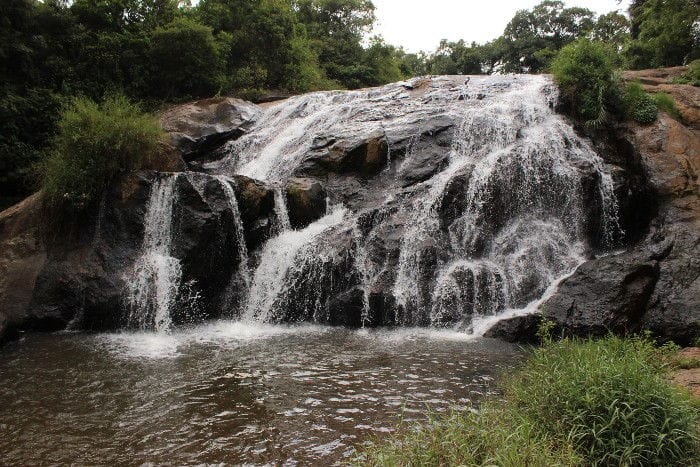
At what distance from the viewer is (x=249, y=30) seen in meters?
20.6

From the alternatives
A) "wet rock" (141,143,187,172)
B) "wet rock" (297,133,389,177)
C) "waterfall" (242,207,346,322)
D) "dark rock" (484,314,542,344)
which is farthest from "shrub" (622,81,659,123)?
"wet rock" (141,143,187,172)

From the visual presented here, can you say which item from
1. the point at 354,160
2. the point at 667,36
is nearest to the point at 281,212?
the point at 354,160

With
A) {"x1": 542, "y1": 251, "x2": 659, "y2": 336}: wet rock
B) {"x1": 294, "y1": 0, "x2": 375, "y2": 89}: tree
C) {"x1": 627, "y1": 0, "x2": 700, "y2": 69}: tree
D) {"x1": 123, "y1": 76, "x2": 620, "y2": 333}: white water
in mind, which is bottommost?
{"x1": 542, "y1": 251, "x2": 659, "y2": 336}: wet rock

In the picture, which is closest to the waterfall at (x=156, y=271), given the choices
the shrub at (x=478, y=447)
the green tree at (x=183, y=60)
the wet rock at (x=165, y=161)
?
the wet rock at (x=165, y=161)

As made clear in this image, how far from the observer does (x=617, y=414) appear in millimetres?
3805

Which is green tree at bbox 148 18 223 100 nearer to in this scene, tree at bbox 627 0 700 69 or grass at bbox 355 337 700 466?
tree at bbox 627 0 700 69

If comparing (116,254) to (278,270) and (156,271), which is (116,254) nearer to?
(156,271)

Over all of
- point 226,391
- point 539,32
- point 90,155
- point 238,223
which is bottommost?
point 226,391

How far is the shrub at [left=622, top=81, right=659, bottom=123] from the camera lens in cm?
1141

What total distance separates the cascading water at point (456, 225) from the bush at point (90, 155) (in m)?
3.44

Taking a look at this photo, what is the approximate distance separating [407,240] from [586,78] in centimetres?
694

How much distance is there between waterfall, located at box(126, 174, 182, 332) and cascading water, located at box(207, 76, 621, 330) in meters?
1.63

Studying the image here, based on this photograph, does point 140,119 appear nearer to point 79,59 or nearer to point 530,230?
point 79,59

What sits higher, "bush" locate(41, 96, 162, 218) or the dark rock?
"bush" locate(41, 96, 162, 218)
